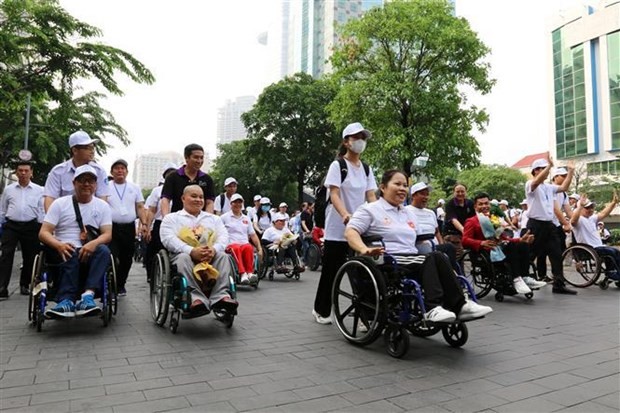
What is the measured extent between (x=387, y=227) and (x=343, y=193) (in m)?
0.86

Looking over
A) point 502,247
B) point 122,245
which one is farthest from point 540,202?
point 122,245

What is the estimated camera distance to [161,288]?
14.2 ft

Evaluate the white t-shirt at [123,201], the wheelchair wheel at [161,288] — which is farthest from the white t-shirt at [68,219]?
the white t-shirt at [123,201]

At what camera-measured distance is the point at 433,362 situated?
11.1 ft

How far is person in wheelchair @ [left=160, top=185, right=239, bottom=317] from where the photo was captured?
161 inches

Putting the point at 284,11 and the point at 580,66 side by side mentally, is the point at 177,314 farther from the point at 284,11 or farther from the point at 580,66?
the point at 284,11

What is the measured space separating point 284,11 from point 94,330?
120 m

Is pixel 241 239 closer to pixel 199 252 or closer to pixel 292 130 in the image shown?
pixel 199 252

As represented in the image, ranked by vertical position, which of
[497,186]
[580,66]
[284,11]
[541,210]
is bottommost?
[541,210]

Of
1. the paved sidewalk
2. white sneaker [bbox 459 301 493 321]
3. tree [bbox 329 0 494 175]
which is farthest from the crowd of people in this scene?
tree [bbox 329 0 494 175]

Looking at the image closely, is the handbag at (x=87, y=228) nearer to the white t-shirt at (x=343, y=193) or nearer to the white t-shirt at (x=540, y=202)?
the white t-shirt at (x=343, y=193)

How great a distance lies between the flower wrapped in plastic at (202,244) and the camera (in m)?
4.15

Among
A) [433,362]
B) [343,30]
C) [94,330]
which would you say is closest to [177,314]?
[94,330]

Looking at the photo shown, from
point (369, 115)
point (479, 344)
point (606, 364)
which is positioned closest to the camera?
point (606, 364)
